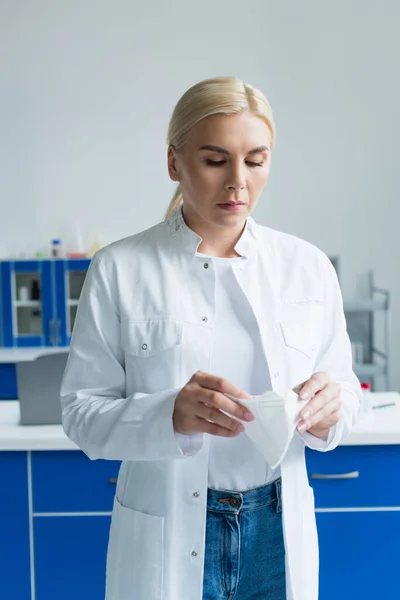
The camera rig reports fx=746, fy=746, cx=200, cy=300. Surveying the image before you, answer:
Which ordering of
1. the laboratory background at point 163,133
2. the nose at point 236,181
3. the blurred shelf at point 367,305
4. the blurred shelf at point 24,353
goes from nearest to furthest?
the nose at point 236,181, the blurred shelf at point 24,353, the blurred shelf at point 367,305, the laboratory background at point 163,133

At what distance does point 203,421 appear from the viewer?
115 centimetres

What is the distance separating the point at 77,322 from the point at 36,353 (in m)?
2.96

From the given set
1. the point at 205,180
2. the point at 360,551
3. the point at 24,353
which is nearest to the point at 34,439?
the point at 360,551

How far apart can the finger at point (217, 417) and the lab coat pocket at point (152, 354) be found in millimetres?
143

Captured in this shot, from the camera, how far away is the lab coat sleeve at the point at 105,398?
1188mm

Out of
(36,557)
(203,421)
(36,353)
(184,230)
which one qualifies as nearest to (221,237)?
(184,230)

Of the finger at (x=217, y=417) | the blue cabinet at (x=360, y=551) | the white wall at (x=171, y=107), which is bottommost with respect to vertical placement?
the blue cabinet at (x=360, y=551)

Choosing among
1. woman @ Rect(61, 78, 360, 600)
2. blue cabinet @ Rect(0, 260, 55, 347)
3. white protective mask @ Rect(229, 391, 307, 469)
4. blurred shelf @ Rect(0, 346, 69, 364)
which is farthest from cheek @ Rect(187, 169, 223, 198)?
blue cabinet @ Rect(0, 260, 55, 347)

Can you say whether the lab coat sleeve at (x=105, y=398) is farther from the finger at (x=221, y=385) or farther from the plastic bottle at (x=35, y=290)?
the plastic bottle at (x=35, y=290)

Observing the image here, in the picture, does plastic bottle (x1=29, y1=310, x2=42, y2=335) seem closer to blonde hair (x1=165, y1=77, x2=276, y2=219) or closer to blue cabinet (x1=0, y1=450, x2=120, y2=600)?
blue cabinet (x1=0, y1=450, x2=120, y2=600)

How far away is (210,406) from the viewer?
1116 mm

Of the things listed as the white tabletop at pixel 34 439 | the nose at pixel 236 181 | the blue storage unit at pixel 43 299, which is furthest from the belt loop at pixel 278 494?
the blue storage unit at pixel 43 299

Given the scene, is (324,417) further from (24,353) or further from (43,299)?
(43,299)

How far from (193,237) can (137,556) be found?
563 mm
